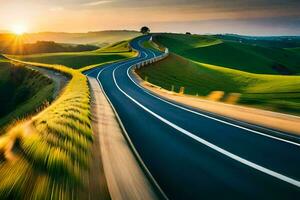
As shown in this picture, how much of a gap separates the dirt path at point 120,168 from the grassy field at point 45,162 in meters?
0.48

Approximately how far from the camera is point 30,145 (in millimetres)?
7344

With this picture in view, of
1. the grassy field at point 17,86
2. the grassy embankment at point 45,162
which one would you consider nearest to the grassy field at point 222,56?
the grassy field at point 17,86

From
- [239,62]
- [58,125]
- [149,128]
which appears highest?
[58,125]

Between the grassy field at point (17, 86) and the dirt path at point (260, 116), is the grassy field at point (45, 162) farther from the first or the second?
the grassy field at point (17, 86)

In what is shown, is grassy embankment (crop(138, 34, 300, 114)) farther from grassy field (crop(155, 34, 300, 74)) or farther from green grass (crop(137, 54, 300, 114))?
grassy field (crop(155, 34, 300, 74))

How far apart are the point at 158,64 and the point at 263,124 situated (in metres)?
47.1

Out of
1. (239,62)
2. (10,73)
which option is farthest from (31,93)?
(239,62)

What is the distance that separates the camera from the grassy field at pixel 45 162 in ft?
17.2

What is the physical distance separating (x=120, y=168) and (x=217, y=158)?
2.37m

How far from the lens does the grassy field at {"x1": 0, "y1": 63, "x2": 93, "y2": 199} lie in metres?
5.23

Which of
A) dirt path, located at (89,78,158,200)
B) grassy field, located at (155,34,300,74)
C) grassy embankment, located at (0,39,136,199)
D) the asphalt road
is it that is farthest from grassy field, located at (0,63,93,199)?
grassy field, located at (155,34,300,74)

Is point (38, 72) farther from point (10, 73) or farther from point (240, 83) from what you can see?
point (240, 83)

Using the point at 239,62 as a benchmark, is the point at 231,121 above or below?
above

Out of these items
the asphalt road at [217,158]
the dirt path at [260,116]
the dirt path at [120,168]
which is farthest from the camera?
the dirt path at [260,116]
